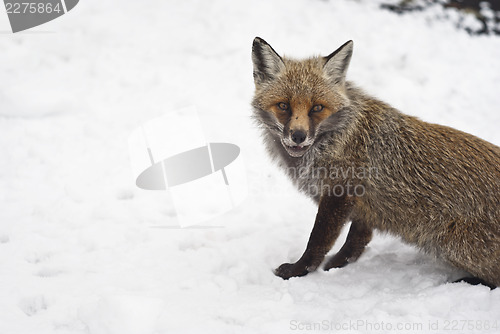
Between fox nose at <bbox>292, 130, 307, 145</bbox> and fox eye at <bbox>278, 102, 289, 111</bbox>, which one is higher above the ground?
fox eye at <bbox>278, 102, 289, 111</bbox>

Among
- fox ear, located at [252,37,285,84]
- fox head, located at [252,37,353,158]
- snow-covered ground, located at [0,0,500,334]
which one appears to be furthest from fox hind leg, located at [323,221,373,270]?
fox ear, located at [252,37,285,84]

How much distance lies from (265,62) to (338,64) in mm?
731

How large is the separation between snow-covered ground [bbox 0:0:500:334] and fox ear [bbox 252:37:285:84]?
180 cm

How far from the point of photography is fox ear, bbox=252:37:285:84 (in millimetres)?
4348

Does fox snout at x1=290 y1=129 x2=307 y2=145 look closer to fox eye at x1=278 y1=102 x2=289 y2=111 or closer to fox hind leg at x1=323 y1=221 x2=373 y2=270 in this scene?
fox eye at x1=278 y1=102 x2=289 y2=111

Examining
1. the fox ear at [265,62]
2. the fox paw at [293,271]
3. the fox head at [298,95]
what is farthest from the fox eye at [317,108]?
the fox paw at [293,271]

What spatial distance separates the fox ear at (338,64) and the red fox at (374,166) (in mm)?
10

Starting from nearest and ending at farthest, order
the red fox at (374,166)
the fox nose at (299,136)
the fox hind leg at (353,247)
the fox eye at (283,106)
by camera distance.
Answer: the fox nose at (299,136)
the red fox at (374,166)
the fox eye at (283,106)
the fox hind leg at (353,247)

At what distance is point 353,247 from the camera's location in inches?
191

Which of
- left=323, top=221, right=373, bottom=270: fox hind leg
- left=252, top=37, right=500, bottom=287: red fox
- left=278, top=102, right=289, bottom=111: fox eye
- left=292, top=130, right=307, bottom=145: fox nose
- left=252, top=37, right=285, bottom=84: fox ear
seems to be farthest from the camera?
left=323, top=221, right=373, bottom=270: fox hind leg

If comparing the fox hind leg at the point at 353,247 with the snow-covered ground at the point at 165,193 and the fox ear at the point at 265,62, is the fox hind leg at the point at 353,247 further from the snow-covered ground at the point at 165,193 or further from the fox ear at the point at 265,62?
the fox ear at the point at 265,62

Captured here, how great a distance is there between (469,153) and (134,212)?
12.1 feet

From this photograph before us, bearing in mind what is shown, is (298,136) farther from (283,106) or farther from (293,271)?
(293,271)

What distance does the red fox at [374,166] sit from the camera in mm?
4059
